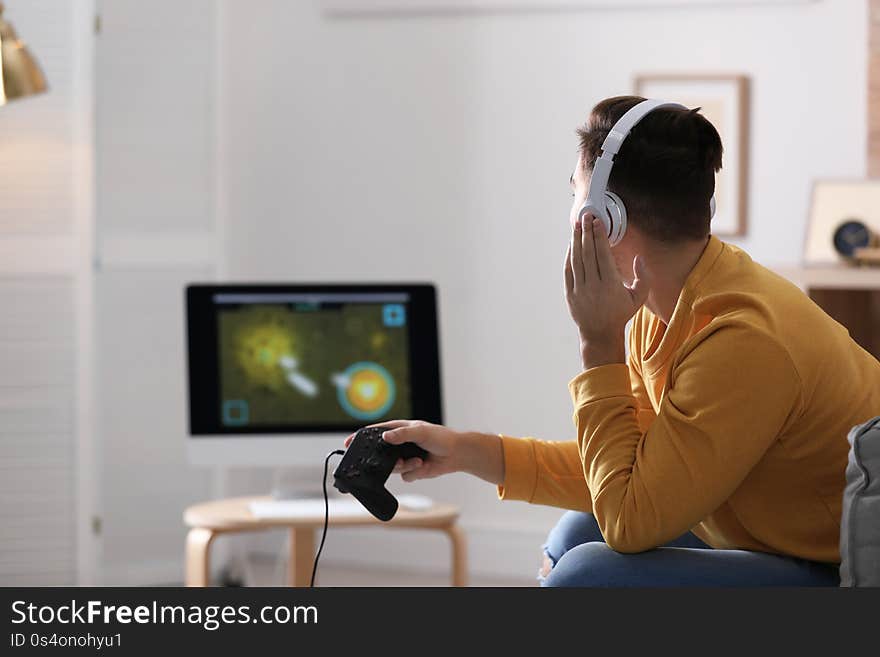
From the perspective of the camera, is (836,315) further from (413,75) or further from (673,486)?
(673,486)

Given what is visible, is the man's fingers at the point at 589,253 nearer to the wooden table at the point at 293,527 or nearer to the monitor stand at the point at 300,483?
the wooden table at the point at 293,527

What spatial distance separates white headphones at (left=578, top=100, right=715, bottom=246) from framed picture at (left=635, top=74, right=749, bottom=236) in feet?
6.81

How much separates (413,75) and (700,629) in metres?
2.75

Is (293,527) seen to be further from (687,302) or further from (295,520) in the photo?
(687,302)

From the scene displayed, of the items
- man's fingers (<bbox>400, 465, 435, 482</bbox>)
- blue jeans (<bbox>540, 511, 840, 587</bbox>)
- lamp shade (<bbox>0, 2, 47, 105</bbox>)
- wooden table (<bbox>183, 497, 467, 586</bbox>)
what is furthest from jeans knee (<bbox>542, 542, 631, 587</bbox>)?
lamp shade (<bbox>0, 2, 47, 105</bbox>)

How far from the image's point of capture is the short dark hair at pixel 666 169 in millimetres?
1563

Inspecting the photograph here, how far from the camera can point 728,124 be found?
3.58m

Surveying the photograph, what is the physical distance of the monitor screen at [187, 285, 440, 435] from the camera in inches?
109

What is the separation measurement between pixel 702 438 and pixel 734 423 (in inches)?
1.5

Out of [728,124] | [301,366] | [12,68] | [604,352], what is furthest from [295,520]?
[728,124]

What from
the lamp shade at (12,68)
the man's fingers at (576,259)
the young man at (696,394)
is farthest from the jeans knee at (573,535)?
the lamp shade at (12,68)

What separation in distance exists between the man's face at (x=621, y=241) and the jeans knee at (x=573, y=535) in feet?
1.16

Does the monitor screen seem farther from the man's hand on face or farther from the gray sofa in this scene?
the gray sofa

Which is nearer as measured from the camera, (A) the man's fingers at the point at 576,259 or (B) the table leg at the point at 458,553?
(A) the man's fingers at the point at 576,259
